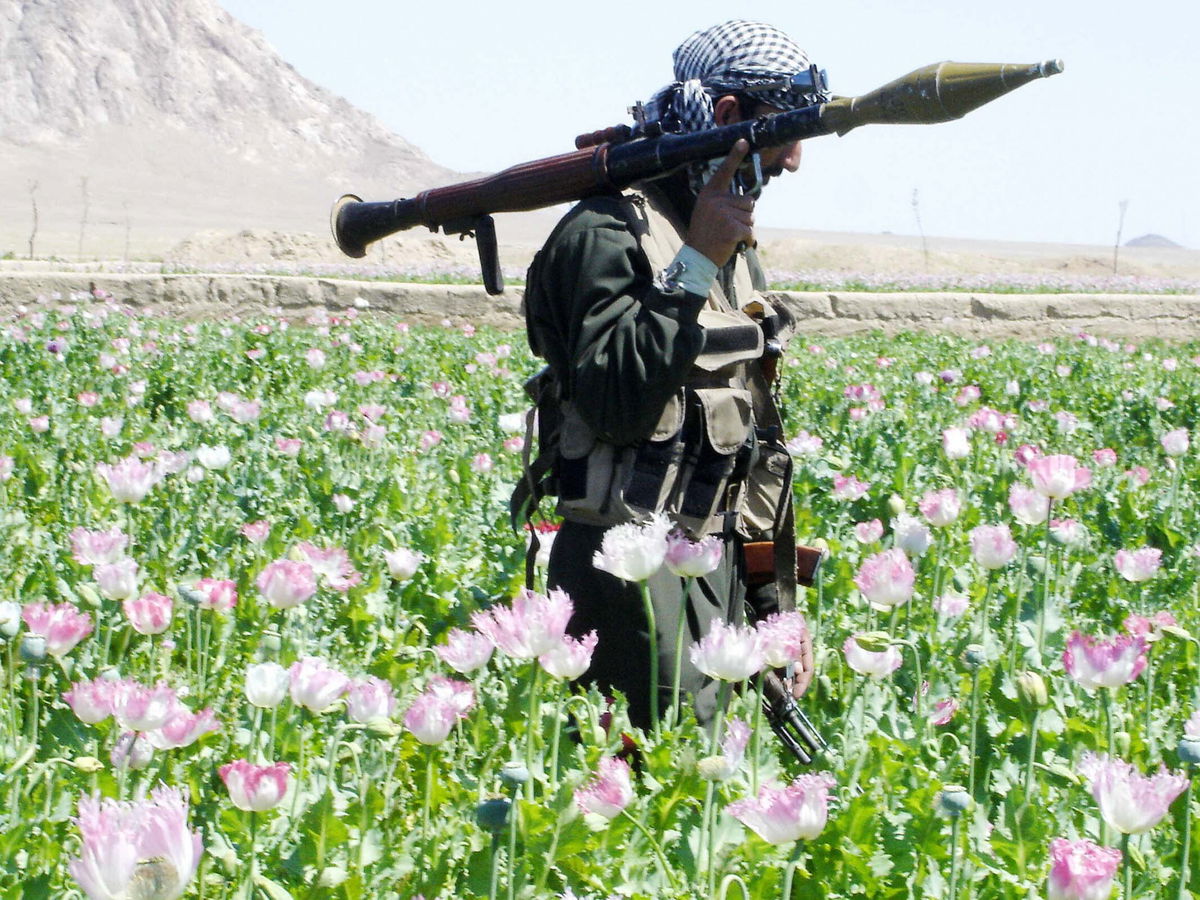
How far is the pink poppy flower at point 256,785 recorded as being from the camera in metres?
1.75

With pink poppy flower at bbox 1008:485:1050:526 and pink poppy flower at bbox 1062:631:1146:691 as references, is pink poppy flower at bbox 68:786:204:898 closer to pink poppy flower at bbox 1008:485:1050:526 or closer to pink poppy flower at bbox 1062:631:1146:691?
pink poppy flower at bbox 1062:631:1146:691

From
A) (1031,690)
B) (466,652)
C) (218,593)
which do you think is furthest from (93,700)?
(1031,690)

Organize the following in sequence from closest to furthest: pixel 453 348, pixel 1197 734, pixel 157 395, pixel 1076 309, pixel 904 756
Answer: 1. pixel 1197 734
2. pixel 904 756
3. pixel 157 395
4. pixel 453 348
5. pixel 1076 309

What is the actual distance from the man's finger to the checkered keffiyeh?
21cm

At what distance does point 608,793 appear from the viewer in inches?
76.5

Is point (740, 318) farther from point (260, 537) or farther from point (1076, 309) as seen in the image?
point (1076, 309)

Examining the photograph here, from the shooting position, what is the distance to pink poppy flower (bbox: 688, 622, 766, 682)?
1964 millimetres

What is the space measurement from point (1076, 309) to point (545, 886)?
12622mm

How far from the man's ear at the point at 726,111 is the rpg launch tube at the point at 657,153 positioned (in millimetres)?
165

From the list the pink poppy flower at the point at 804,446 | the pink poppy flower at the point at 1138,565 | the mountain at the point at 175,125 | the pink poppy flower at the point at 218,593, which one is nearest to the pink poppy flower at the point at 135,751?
the pink poppy flower at the point at 218,593

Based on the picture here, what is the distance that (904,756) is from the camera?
2.43 metres

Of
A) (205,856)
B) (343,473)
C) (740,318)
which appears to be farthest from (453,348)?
(205,856)

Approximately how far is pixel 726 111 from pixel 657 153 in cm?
21

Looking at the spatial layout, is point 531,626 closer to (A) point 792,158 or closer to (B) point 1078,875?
(B) point 1078,875
